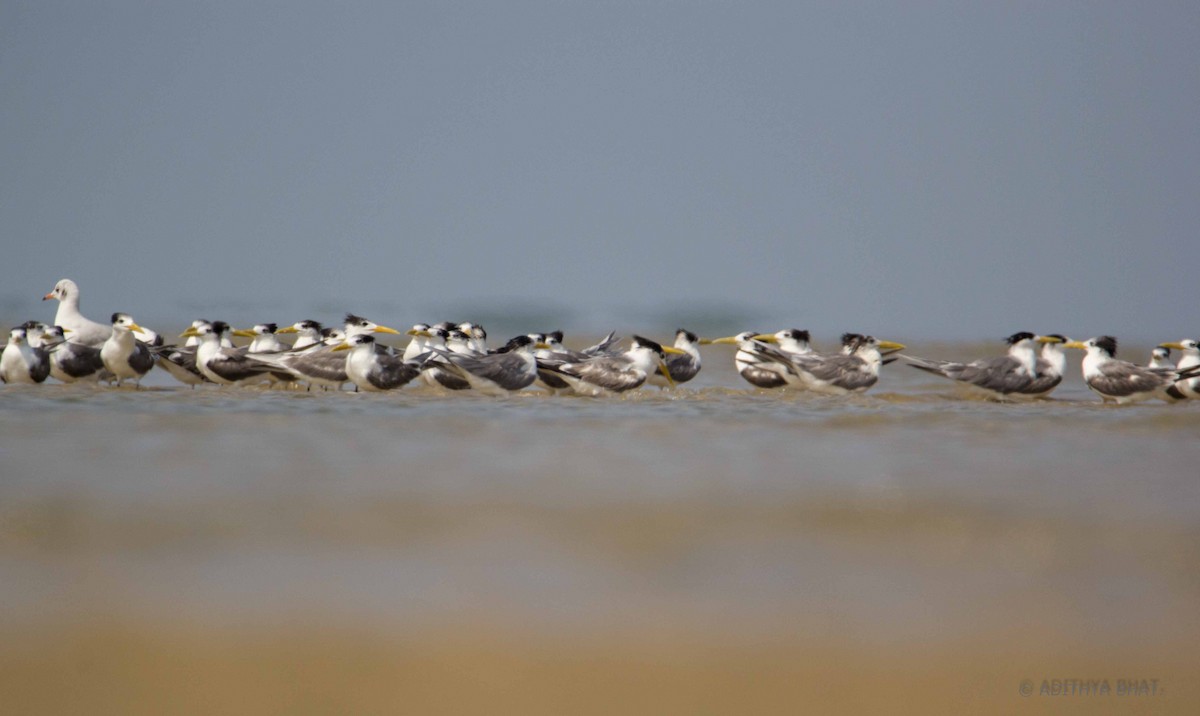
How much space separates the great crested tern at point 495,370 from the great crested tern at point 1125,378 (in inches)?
217

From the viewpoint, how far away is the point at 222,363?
39.3 ft

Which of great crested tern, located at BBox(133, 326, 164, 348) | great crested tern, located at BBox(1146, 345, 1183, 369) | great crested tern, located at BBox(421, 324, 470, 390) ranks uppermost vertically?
great crested tern, located at BBox(1146, 345, 1183, 369)

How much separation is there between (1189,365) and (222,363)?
9585mm

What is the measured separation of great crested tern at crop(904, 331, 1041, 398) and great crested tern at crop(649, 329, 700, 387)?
7.40 feet

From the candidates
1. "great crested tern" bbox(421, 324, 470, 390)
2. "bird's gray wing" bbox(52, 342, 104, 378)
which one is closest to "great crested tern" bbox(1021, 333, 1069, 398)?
"great crested tern" bbox(421, 324, 470, 390)

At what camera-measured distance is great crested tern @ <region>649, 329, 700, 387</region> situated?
43.5ft

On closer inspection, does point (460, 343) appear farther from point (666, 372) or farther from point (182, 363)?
point (182, 363)

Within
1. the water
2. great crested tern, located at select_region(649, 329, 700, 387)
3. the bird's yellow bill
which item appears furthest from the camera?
great crested tern, located at select_region(649, 329, 700, 387)

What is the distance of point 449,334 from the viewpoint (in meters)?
13.6

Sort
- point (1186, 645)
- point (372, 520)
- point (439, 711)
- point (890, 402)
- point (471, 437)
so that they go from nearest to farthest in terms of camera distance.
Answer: point (439, 711), point (1186, 645), point (372, 520), point (471, 437), point (890, 402)

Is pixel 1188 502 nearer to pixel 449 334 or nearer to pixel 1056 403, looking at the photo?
pixel 1056 403

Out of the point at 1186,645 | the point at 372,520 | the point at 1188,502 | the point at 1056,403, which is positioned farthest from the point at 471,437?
the point at 1056,403

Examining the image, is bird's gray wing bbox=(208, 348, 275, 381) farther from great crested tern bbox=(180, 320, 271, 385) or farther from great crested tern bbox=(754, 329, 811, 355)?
great crested tern bbox=(754, 329, 811, 355)

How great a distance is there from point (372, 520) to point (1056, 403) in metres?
8.60
